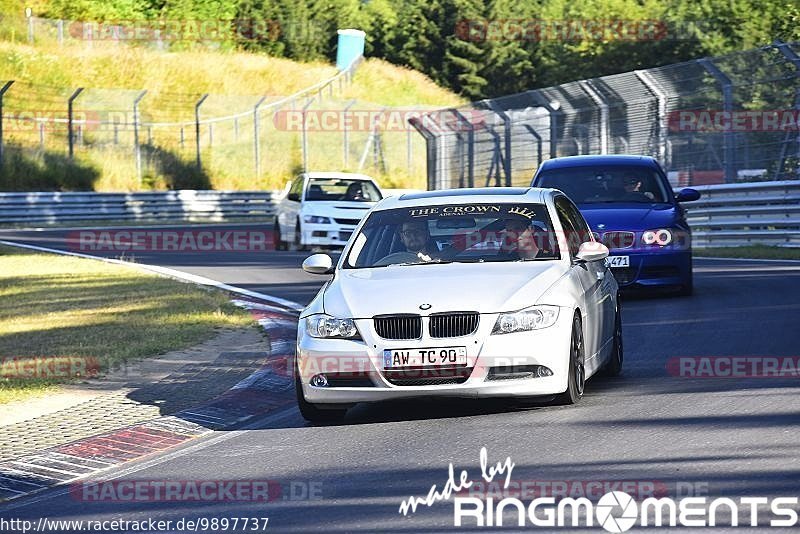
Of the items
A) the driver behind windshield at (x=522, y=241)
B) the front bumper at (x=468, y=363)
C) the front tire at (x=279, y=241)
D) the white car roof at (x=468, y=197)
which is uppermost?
the white car roof at (x=468, y=197)

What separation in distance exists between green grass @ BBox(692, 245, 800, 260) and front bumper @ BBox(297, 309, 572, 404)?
13.7 meters

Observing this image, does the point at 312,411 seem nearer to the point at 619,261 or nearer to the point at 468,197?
the point at 468,197

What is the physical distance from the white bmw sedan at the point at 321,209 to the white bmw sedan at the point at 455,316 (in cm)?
1652

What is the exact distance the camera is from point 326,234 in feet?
88.5

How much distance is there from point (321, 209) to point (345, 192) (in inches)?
55.0

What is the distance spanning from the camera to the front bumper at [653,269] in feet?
51.2

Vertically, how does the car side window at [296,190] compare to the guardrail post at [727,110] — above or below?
below

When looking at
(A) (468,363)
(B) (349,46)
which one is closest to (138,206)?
(A) (468,363)

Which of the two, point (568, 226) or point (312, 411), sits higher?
point (568, 226)

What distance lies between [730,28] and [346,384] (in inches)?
2154

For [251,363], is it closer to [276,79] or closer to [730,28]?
[730,28]

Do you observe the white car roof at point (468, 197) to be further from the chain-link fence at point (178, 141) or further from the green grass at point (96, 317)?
the chain-link fence at point (178, 141)

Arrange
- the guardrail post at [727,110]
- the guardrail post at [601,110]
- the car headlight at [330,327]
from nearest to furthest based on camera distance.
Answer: the car headlight at [330,327] → the guardrail post at [727,110] → the guardrail post at [601,110]

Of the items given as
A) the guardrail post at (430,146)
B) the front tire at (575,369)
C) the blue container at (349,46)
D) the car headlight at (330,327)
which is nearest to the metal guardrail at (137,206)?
the guardrail post at (430,146)
